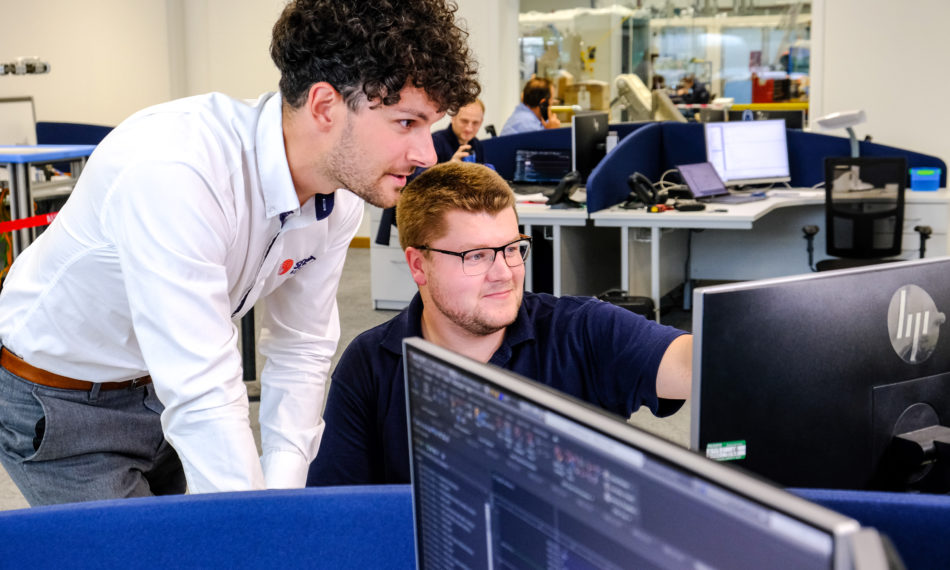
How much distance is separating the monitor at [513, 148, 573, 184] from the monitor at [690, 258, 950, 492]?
187 inches

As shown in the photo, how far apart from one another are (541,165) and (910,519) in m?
5.17

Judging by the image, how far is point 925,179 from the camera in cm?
532

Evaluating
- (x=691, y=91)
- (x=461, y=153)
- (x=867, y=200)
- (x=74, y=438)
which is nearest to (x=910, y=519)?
(x=74, y=438)

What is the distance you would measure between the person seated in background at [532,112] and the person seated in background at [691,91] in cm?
194

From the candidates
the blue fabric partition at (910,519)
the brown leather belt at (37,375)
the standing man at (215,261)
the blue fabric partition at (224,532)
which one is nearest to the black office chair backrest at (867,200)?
the standing man at (215,261)

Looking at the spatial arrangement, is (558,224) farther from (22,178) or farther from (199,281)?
(199,281)

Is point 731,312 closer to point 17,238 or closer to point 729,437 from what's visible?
point 729,437

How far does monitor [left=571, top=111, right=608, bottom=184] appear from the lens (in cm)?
545

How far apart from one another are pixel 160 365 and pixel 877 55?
21.4ft

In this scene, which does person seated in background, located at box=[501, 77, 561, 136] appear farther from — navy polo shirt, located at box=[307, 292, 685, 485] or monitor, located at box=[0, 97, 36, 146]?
navy polo shirt, located at box=[307, 292, 685, 485]

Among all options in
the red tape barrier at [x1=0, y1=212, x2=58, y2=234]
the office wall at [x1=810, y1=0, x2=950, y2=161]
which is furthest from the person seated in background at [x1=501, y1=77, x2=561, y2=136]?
the red tape barrier at [x1=0, y1=212, x2=58, y2=234]

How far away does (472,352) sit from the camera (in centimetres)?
157

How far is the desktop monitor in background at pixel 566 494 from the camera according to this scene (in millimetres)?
438

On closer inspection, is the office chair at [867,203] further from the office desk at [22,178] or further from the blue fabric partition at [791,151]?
the office desk at [22,178]
